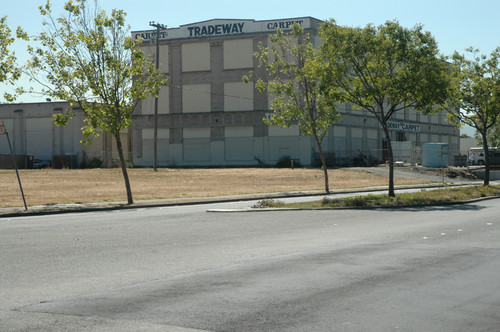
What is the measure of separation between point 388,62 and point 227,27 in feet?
141

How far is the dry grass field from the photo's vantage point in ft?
106

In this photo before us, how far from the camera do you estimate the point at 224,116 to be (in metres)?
67.5

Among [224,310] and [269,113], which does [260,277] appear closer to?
[224,310]

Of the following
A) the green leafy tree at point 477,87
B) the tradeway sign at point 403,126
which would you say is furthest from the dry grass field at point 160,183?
the tradeway sign at point 403,126

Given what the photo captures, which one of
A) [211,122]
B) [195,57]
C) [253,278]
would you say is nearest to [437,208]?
[253,278]

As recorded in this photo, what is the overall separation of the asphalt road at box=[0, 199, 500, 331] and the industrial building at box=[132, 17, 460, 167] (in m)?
50.2

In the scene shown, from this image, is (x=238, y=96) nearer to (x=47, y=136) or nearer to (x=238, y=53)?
(x=238, y=53)

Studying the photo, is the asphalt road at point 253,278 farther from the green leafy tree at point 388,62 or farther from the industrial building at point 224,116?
the industrial building at point 224,116

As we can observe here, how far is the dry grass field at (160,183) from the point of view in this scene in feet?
106

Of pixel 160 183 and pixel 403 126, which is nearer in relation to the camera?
pixel 160 183

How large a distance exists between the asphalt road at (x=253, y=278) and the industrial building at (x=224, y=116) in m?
50.2

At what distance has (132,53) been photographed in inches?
1049

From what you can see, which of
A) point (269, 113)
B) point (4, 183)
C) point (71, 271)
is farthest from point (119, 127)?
point (269, 113)

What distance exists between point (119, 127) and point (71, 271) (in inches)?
712
